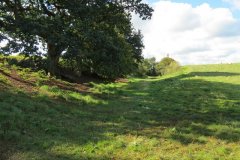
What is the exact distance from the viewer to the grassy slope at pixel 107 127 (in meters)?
10.4

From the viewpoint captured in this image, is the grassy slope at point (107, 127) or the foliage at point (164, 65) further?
the foliage at point (164, 65)

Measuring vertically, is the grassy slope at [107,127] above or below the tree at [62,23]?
below

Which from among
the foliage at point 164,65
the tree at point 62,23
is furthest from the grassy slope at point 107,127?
the foliage at point 164,65

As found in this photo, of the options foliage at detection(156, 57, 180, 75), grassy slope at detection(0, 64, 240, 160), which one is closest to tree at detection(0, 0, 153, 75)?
grassy slope at detection(0, 64, 240, 160)

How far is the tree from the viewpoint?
19.3 meters

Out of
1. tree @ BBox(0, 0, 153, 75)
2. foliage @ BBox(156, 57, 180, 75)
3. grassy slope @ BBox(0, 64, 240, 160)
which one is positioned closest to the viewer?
grassy slope @ BBox(0, 64, 240, 160)

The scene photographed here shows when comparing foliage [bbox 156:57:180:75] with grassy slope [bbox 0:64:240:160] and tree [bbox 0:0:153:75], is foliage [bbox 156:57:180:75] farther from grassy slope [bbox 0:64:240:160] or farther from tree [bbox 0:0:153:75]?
grassy slope [bbox 0:64:240:160]

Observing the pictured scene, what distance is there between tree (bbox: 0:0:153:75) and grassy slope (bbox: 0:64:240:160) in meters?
2.40

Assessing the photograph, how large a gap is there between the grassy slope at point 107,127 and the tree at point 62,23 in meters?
2.40

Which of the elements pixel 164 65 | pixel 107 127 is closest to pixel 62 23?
pixel 107 127

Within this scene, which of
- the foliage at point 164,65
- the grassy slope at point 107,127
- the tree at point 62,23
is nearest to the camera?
the grassy slope at point 107,127

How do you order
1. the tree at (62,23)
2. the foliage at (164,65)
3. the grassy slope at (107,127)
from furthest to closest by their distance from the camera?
the foliage at (164,65)
the tree at (62,23)
the grassy slope at (107,127)

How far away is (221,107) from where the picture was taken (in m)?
18.6

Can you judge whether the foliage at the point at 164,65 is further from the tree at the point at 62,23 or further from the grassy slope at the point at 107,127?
the grassy slope at the point at 107,127
